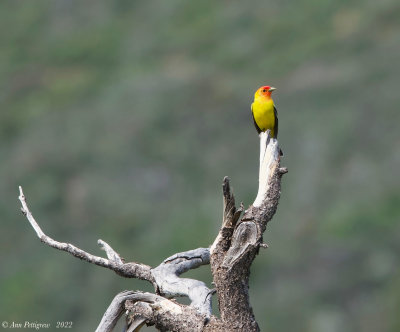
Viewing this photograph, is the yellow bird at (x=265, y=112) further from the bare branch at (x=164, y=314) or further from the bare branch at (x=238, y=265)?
the bare branch at (x=164, y=314)

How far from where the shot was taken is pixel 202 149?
134 feet

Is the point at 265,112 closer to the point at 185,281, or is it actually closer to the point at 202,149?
the point at 185,281

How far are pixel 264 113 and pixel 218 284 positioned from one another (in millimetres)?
6466

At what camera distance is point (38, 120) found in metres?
46.8

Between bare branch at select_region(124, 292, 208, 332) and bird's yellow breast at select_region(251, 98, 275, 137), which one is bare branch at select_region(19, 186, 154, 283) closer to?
bare branch at select_region(124, 292, 208, 332)

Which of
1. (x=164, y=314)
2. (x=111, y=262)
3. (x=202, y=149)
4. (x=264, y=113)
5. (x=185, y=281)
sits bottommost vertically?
(x=164, y=314)

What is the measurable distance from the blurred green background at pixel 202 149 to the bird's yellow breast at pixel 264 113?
42.2 feet

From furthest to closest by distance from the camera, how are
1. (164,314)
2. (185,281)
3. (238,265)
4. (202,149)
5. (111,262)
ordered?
(202,149), (111,262), (185,281), (164,314), (238,265)

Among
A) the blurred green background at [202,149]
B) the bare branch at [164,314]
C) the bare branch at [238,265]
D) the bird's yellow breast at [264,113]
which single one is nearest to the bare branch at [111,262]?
the bare branch at [164,314]

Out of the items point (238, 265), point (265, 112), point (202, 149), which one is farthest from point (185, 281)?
point (202, 149)

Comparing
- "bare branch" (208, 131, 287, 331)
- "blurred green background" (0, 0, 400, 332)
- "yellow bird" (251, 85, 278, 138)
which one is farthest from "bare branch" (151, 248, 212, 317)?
"blurred green background" (0, 0, 400, 332)

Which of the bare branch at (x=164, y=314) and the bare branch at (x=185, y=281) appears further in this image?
the bare branch at (x=185, y=281)

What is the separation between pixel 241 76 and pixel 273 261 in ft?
38.9

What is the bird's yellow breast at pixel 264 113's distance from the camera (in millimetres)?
14898
